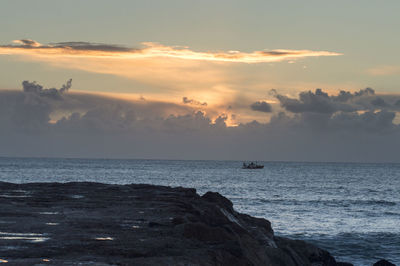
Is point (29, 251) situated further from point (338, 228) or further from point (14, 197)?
point (338, 228)

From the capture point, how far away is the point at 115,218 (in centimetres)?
2442

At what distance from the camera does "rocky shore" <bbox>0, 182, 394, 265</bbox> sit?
53.7ft

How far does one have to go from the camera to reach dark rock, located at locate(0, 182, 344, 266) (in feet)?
53.8

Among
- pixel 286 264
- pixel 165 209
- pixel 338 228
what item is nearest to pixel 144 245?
pixel 286 264

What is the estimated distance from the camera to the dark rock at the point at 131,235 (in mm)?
16391

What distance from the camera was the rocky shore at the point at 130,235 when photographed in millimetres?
16375

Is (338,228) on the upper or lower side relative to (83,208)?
lower

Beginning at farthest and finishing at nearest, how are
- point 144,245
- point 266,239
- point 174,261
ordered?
point 266,239 → point 144,245 → point 174,261

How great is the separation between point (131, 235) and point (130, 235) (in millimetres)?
36

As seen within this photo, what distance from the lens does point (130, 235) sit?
20.0 metres

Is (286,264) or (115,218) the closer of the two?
(286,264)

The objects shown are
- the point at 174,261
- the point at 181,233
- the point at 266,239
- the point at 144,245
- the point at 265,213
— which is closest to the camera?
the point at 174,261

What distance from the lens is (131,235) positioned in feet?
65.8

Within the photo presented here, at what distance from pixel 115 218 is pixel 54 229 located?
3.80 meters
